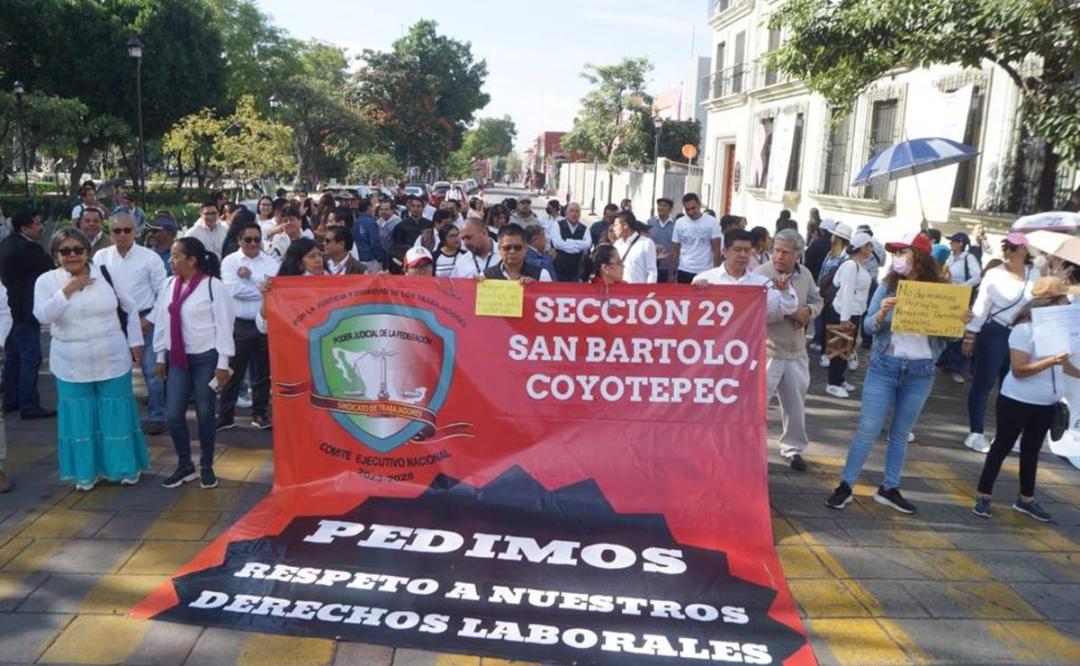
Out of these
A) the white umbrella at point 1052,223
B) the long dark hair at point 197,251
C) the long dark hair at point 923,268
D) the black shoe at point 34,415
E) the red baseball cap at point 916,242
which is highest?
the white umbrella at point 1052,223

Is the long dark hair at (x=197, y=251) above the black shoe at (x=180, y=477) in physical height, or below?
above

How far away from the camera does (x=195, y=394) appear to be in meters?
5.42

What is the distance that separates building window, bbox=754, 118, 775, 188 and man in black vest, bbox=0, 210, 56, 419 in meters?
20.5

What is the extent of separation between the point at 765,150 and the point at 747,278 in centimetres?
2010

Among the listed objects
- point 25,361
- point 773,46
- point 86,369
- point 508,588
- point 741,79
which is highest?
point 773,46

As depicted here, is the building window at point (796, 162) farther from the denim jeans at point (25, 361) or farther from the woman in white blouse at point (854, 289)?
the denim jeans at point (25, 361)

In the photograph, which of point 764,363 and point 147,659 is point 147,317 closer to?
point 147,659

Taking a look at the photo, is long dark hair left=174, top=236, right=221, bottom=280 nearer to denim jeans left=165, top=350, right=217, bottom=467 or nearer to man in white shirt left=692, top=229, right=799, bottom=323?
denim jeans left=165, top=350, right=217, bottom=467

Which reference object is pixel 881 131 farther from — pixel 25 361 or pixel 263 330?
pixel 25 361

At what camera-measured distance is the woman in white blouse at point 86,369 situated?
203 inches

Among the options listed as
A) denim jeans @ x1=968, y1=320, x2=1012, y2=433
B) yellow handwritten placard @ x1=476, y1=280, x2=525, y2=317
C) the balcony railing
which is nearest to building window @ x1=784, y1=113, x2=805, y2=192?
the balcony railing

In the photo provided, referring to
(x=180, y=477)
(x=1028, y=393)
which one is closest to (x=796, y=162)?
(x=1028, y=393)

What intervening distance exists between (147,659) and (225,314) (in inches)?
97.1

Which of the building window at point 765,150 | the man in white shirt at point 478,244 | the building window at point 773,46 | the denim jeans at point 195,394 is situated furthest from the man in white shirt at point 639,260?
the building window at point 773,46
